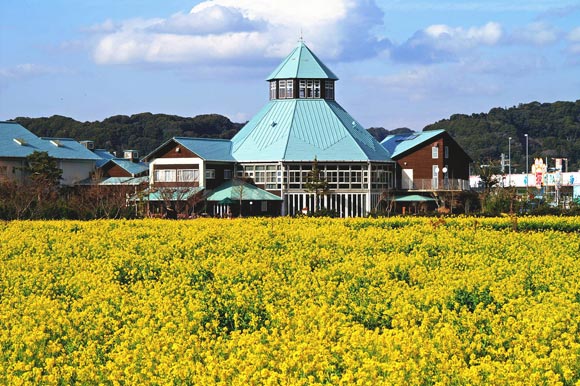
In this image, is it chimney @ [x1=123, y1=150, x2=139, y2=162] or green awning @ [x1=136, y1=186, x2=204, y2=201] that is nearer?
green awning @ [x1=136, y1=186, x2=204, y2=201]

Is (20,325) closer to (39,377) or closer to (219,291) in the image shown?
(39,377)

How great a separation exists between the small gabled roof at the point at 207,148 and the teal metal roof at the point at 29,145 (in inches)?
479

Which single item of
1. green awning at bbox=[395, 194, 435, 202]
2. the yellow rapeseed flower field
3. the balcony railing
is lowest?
the yellow rapeseed flower field

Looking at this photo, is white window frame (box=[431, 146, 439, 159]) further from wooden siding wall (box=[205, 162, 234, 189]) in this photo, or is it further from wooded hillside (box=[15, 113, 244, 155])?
wooded hillside (box=[15, 113, 244, 155])

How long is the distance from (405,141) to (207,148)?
52.0ft

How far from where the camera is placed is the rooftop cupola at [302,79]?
7138cm

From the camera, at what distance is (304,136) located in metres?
66.9

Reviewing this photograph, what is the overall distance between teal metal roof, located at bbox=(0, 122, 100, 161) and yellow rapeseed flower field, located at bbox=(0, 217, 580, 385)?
4765 cm

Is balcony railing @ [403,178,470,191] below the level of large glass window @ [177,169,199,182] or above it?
below

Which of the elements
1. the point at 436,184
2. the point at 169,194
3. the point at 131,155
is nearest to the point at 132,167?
the point at 131,155

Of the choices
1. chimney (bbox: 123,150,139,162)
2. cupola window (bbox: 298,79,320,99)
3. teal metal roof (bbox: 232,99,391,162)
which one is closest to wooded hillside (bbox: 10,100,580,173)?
chimney (bbox: 123,150,139,162)

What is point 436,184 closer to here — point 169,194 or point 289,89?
point 289,89

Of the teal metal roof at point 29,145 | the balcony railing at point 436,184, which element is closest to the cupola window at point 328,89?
the balcony railing at point 436,184

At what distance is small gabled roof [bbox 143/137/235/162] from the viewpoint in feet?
214
